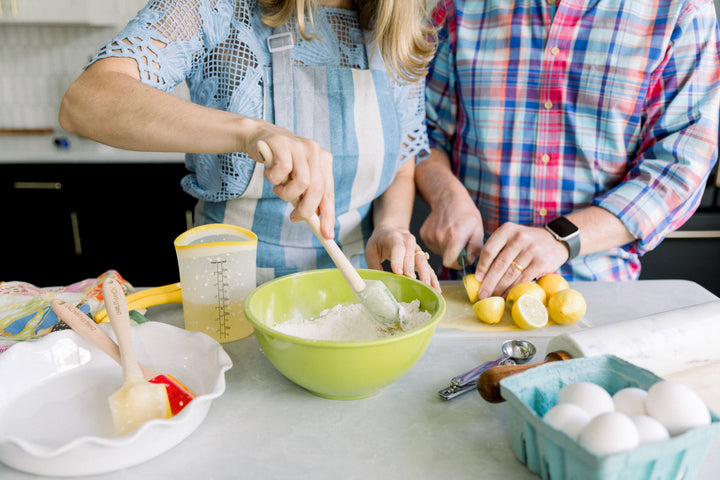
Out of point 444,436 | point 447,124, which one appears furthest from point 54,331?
point 447,124

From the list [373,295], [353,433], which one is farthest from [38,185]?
[353,433]

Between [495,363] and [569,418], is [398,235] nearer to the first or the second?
[495,363]

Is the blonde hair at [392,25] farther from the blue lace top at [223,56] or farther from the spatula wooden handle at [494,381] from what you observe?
the spatula wooden handle at [494,381]

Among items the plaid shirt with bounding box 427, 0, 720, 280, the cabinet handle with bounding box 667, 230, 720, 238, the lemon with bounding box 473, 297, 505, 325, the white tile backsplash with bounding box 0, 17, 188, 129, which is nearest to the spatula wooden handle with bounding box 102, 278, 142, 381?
the lemon with bounding box 473, 297, 505, 325

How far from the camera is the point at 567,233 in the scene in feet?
4.02

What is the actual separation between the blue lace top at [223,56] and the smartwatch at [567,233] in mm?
395

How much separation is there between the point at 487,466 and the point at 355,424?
170 mm

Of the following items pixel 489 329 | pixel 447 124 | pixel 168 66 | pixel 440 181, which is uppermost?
pixel 168 66

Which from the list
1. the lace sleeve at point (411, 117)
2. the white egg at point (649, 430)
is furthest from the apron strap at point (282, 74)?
the white egg at point (649, 430)

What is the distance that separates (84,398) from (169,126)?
0.40 meters

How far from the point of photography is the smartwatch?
4.00 ft

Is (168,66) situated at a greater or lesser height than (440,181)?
greater

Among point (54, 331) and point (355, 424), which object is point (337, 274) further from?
point (54, 331)

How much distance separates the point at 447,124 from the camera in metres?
1.59
